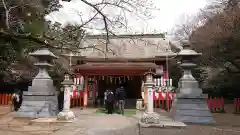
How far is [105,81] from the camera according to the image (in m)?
19.2

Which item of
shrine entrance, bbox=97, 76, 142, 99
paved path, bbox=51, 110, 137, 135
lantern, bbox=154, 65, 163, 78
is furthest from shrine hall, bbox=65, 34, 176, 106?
paved path, bbox=51, 110, 137, 135

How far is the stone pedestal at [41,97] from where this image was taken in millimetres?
10562

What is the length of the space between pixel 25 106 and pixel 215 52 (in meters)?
12.2

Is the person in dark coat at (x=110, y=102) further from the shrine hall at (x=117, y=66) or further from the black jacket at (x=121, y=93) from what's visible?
the shrine hall at (x=117, y=66)

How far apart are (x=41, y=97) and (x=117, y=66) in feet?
15.7

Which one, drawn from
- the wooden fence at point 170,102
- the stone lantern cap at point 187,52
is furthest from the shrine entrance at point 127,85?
the stone lantern cap at point 187,52

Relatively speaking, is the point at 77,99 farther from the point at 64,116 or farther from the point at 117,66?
the point at 64,116

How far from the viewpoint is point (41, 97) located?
430 inches

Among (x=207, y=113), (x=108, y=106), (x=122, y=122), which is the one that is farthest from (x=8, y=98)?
(x=207, y=113)

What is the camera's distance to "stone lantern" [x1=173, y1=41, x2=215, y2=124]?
Answer: 32.8 ft

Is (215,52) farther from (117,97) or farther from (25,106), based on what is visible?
(25,106)

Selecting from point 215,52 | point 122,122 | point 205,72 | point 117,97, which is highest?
point 215,52

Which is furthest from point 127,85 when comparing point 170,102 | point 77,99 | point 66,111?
point 66,111

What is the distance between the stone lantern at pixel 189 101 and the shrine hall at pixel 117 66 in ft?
6.31
